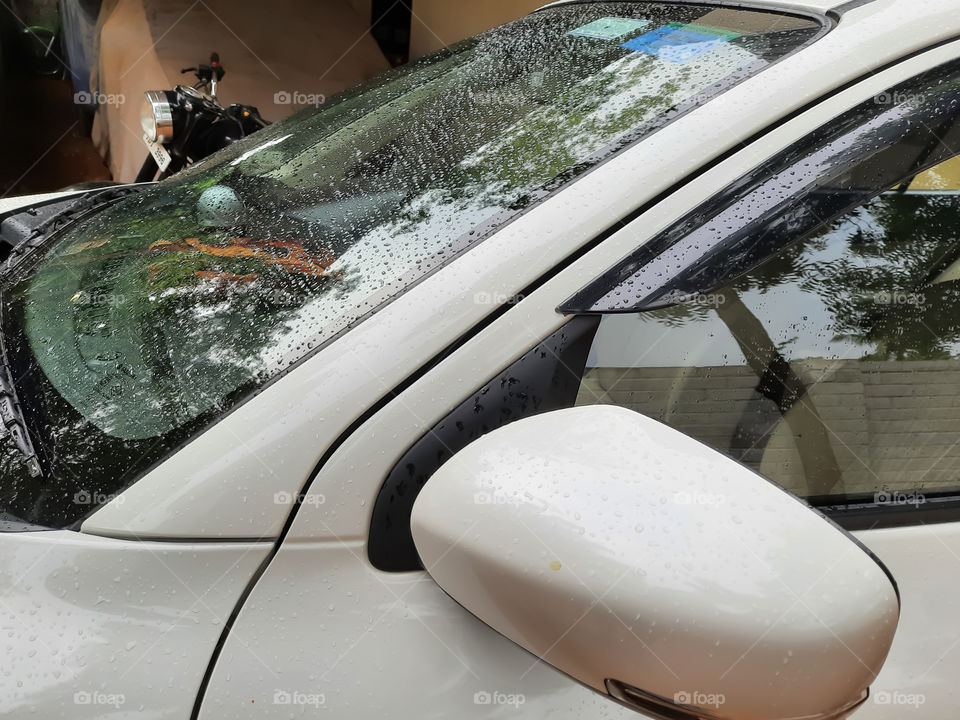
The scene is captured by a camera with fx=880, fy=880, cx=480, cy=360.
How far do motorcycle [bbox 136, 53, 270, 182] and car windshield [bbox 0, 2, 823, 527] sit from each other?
1309mm

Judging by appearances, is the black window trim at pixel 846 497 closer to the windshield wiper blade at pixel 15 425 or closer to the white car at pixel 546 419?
the white car at pixel 546 419

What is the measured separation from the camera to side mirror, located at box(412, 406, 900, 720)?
78 centimetres

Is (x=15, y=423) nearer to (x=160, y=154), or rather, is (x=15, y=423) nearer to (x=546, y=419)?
(x=546, y=419)

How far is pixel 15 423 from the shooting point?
3.56ft

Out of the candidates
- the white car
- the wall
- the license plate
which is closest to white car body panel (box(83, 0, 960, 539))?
the white car

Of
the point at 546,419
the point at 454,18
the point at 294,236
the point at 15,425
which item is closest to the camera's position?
the point at 546,419

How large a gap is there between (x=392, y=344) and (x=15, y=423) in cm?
49

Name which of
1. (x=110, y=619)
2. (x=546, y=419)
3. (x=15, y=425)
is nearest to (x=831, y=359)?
(x=546, y=419)

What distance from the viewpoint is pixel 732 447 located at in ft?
3.76

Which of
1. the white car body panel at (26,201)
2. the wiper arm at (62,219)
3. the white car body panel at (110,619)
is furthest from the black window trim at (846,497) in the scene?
the white car body panel at (26,201)

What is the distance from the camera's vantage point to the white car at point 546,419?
0.81 metres

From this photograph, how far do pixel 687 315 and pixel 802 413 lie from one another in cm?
24

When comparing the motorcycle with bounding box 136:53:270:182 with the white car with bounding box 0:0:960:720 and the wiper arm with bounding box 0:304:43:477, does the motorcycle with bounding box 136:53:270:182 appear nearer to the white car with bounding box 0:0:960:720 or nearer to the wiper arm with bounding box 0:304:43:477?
the white car with bounding box 0:0:960:720

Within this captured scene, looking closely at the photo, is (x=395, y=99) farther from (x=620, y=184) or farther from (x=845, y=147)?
(x=845, y=147)
